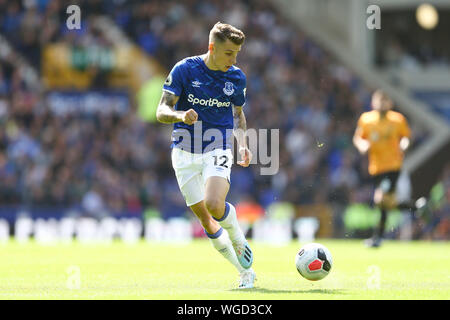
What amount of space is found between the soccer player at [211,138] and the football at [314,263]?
1.59 feet

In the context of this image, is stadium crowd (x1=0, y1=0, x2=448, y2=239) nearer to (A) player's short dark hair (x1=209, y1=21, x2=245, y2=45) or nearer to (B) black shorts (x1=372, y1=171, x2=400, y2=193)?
(B) black shorts (x1=372, y1=171, x2=400, y2=193)

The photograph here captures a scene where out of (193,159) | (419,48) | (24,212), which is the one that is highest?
(419,48)

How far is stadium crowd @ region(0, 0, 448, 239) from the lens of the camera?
21000mm

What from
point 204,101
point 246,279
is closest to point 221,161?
point 204,101

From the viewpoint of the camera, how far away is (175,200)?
21.0 m

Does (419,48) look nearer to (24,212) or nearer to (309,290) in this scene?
(24,212)

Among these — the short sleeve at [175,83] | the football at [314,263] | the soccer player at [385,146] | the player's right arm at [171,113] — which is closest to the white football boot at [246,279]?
the football at [314,263]

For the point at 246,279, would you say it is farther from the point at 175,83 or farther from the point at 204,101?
the point at 175,83

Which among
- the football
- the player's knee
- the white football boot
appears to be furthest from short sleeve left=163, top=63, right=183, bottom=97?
the football

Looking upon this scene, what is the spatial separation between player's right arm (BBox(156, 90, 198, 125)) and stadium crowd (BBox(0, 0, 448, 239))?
11246mm

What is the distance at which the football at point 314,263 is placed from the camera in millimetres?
8219

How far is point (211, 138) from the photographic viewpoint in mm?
8156
